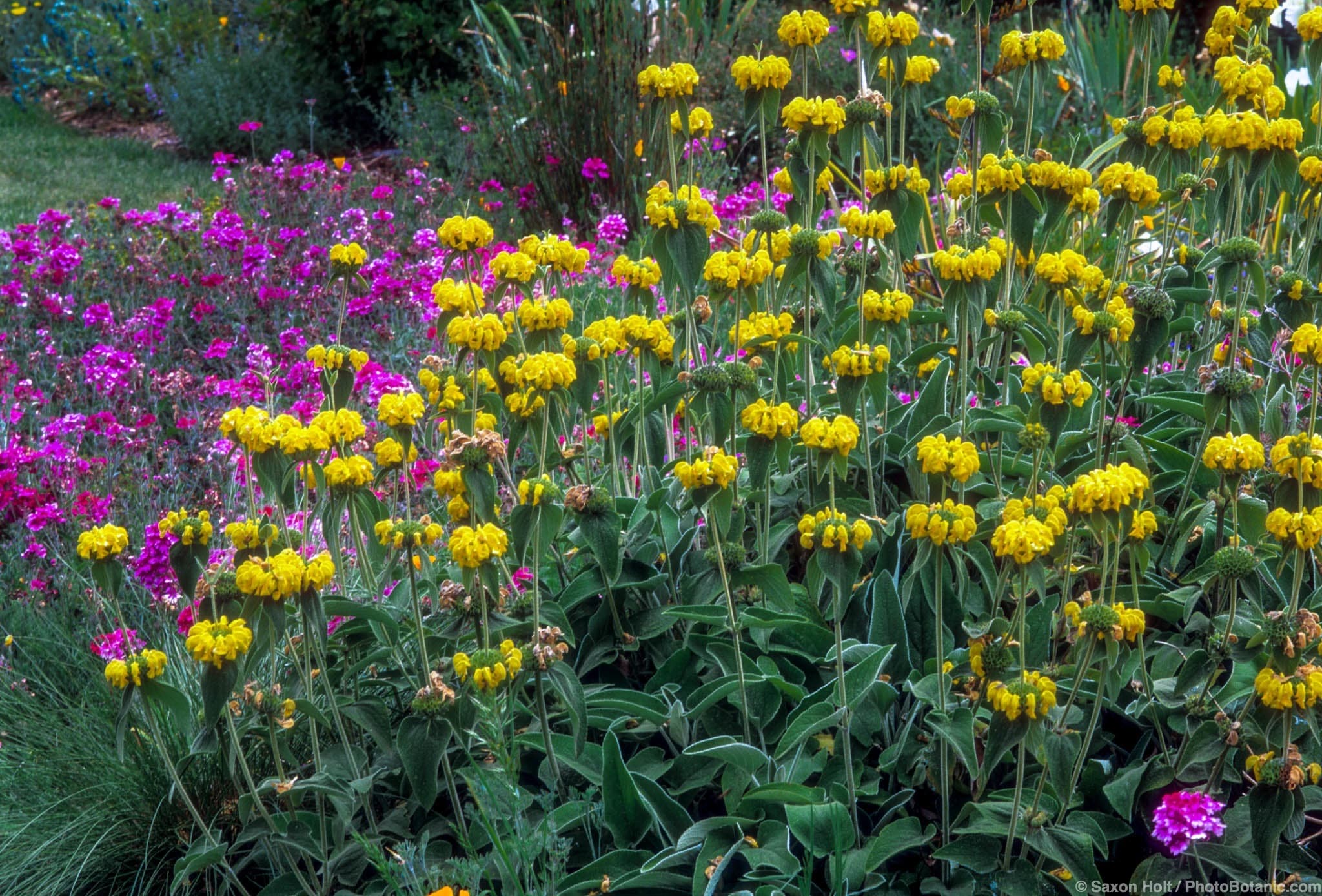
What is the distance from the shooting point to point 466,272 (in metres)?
1.93

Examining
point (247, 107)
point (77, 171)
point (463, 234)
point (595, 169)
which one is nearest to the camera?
point (463, 234)

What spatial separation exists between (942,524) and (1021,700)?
0.22 metres

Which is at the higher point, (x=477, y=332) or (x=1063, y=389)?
(x=477, y=332)

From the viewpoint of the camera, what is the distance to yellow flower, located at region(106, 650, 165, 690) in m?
1.45

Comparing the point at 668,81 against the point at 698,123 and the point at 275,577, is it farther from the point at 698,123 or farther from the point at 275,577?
the point at 275,577

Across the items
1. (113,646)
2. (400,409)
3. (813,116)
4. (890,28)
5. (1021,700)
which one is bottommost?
(113,646)

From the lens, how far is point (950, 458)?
1481 millimetres

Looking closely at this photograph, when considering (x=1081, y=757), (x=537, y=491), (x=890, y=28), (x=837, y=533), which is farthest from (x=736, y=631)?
(x=890, y=28)

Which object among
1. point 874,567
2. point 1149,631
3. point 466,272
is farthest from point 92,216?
point 1149,631

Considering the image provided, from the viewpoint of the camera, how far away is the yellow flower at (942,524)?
4.63 ft

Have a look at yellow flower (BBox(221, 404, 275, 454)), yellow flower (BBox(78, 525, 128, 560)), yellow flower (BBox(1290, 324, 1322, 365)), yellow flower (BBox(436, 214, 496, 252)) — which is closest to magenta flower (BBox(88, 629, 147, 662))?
yellow flower (BBox(78, 525, 128, 560))

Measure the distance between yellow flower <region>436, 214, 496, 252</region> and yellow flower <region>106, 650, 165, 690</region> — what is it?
0.79m

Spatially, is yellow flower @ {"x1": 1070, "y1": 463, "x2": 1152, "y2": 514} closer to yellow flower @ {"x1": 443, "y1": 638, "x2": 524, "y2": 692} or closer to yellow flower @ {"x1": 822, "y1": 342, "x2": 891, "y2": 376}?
yellow flower @ {"x1": 822, "y1": 342, "x2": 891, "y2": 376}

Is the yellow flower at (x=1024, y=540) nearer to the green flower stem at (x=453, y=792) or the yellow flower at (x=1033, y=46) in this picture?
the green flower stem at (x=453, y=792)
